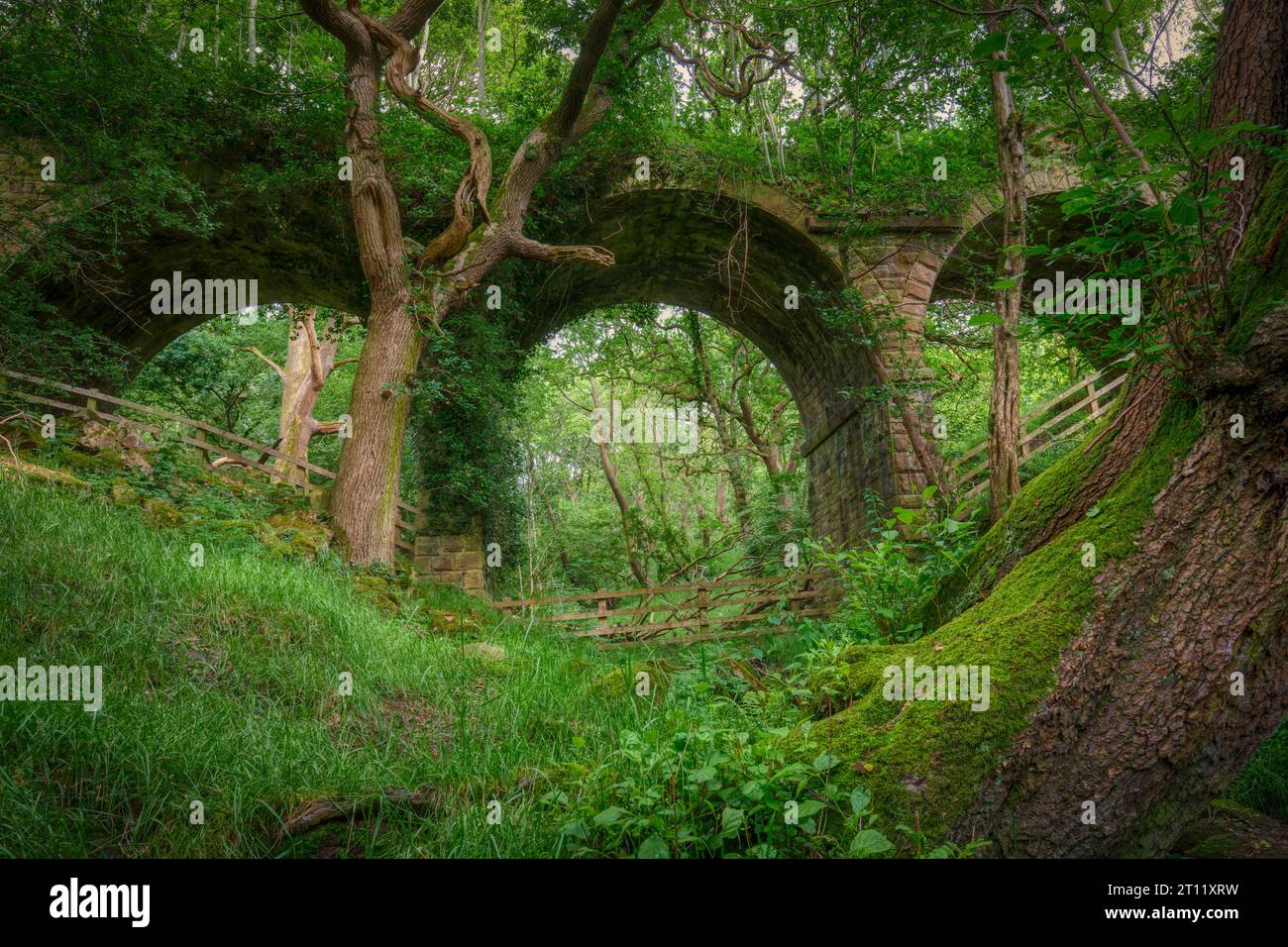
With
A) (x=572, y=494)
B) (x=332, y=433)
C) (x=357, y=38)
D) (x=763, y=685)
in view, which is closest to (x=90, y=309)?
(x=357, y=38)

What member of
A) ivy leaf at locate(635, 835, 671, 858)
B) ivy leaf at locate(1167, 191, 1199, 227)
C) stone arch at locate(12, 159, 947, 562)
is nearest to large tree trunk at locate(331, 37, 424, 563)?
stone arch at locate(12, 159, 947, 562)

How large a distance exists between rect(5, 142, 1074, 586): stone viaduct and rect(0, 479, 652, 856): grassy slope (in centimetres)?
488

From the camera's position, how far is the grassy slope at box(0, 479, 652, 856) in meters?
2.00

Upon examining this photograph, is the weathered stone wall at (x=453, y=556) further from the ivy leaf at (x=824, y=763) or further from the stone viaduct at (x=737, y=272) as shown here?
the ivy leaf at (x=824, y=763)

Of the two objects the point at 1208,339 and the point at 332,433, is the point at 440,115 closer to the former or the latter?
the point at 1208,339

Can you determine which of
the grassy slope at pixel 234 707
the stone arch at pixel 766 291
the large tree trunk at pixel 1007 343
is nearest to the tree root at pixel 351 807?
the grassy slope at pixel 234 707

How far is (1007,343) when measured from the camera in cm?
475

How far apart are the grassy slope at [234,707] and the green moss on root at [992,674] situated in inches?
39.7

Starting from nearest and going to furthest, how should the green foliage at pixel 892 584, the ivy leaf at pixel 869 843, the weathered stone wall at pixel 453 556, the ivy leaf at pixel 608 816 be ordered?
the ivy leaf at pixel 869 843, the ivy leaf at pixel 608 816, the green foliage at pixel 892 584, the weathered stone wall at pixel 453 556

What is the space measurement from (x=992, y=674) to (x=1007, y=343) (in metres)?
3.51

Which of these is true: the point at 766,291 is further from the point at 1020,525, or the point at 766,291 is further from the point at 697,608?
the point at 1020,525

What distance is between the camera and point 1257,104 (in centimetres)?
211

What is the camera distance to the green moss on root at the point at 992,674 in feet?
6.23

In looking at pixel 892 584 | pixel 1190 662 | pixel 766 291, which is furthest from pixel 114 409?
pixel 1190 662
